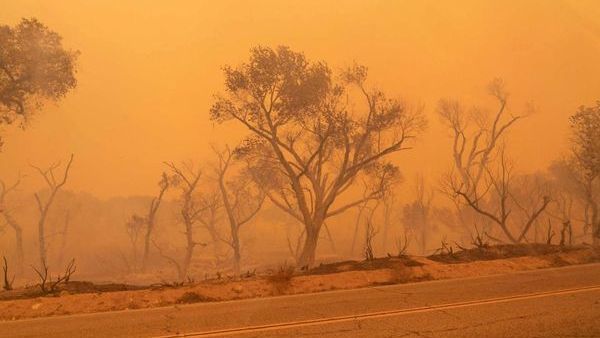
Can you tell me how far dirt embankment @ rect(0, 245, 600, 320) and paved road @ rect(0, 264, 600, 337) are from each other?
3.35 ft

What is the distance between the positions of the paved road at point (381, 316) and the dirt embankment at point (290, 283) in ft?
3.35

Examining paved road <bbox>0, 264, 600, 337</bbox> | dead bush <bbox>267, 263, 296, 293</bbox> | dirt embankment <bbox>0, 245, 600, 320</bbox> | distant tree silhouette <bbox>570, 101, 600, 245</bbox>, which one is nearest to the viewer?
paved road <bbox>0, 264, 600, 337</bbox>

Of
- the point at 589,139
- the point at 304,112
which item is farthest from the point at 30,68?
the point at 589,139

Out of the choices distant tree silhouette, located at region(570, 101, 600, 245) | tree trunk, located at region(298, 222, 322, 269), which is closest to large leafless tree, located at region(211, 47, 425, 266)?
tree trunk, located at region(298, 222, 322, 269)

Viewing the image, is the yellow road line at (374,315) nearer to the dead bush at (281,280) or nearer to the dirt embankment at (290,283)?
the dirt embankment at (290,283)

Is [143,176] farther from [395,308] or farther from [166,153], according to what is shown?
[395,308]

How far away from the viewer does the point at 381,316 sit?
951 cm

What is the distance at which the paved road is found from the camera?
8.44m

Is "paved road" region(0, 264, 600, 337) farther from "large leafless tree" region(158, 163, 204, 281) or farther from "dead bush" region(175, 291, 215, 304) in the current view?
"large leafless tree" region(158, 163, 204, 281)

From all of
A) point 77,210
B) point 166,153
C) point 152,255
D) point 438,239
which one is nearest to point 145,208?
point 77,210

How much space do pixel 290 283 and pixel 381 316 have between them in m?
4.50

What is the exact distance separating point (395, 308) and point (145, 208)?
69.9 meters

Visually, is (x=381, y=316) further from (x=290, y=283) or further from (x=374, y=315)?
(x=290, y=283)

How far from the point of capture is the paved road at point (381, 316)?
27.7 feet
